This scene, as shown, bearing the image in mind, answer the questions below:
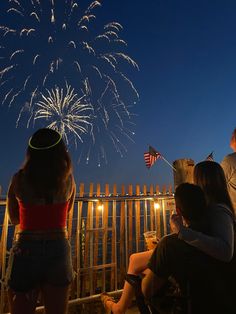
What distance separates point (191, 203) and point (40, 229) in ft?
3.60

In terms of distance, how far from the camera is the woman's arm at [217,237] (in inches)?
70.8

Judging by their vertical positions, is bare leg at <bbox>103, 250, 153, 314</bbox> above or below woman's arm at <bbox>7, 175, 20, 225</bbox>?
below

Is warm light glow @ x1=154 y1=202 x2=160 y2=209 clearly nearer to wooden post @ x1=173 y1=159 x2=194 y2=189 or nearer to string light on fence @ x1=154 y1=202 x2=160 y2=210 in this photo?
string light on fence @ x1=154 y1=202 x2=160 y2=210

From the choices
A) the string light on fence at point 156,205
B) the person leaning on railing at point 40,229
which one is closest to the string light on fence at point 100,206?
the string light on fence at point 156,205

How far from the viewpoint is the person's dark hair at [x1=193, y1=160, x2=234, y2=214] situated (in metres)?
2.21

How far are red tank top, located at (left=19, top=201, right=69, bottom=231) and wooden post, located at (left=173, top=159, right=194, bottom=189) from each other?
3.21 metres

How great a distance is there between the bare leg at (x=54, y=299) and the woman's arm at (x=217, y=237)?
0.90 metres

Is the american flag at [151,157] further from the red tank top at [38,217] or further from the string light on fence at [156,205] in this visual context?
the red tank top at [38,217]

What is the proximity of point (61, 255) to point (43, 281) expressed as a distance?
0.20m

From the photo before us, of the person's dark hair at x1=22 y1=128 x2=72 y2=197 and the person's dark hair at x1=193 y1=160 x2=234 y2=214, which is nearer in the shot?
the person's dark hair at x1=22 y1=128 x2=72 y2=197

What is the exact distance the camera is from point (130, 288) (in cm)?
270

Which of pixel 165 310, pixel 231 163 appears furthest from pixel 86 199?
pixel 165 310

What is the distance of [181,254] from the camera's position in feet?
6.20

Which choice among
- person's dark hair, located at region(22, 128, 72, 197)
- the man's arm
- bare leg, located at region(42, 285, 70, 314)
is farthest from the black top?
person's dark hair, located at region(22, 128, 72, 197)
